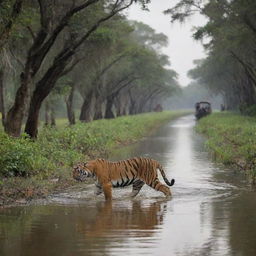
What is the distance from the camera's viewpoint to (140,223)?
893cm

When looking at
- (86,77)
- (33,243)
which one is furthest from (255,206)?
(86,77)

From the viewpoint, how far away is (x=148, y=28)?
216ft

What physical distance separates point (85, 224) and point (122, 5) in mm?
11772

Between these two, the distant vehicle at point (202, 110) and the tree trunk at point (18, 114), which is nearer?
the tree trunk at point (18, 114)

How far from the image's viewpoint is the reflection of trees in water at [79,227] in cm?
724

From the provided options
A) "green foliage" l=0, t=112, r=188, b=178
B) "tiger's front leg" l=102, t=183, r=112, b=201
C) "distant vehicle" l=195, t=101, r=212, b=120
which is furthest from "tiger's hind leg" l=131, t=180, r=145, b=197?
"distant vehicle" l=195, t=101, r=212, b=120

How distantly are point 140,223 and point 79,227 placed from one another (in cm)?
106

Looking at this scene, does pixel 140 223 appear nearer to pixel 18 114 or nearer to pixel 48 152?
pixel 48 152

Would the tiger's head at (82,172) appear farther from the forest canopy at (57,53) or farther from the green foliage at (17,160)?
the forest canopy at (57,53)

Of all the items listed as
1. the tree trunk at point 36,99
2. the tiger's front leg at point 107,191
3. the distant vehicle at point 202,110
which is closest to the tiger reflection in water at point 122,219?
A: the tiger's front leg at point 107,191

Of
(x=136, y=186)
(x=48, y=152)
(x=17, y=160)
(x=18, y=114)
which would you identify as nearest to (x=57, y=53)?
(x=18, y=114)

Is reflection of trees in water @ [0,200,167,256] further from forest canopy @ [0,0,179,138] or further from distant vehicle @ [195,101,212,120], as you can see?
distant vehicle @ [195,101,212,120]

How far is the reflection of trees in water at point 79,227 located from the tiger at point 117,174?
46 centimetres

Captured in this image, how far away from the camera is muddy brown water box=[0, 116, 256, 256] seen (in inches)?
283
